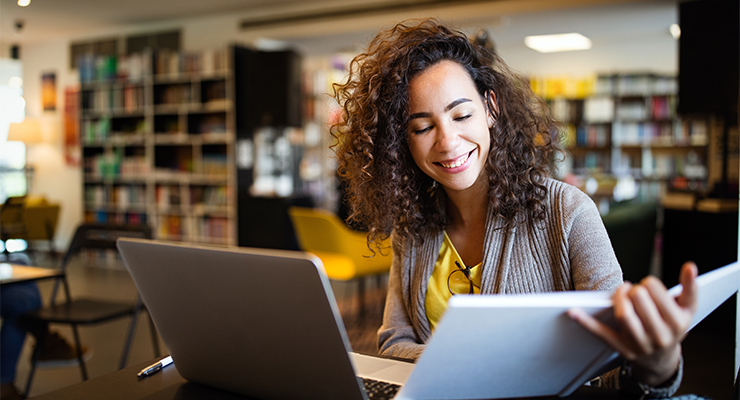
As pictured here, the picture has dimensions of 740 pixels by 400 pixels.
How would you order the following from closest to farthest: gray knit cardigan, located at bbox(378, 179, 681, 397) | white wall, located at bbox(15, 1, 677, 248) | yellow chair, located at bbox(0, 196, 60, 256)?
gray knit cardigan, located at bbox(378, 179, 681, 397)
white wall, located at bbox(15, 1, 677, 248)
yellow chair, located at bbox(0, 196, 60, 256)

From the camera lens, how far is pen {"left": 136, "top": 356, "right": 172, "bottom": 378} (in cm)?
101

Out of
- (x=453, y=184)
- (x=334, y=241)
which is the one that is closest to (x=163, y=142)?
(x=334, y=241)

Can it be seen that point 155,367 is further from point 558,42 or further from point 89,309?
point 558,42

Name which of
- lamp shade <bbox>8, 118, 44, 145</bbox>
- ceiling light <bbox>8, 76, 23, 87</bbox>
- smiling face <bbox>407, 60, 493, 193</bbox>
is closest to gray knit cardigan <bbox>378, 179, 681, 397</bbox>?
smiling face <bbox>407, 60, 493, 193</bbox>

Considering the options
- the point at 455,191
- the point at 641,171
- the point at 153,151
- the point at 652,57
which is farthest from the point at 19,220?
the point at 652,57

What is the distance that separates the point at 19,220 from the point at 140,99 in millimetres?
2050

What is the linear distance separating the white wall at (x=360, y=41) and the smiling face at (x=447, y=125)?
471cm

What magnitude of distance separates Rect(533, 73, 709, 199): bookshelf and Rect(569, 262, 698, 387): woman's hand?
711 cm

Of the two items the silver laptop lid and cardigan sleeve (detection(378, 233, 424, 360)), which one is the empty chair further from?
the silver laptop lid

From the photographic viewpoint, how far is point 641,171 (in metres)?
7.73

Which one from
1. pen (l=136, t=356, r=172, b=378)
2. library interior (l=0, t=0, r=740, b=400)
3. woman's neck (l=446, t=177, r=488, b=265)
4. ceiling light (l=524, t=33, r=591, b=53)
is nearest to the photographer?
pen (l=136, t=356, r=172, b=378)

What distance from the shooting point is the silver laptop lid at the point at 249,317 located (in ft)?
2.30

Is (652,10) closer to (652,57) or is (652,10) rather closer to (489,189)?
(652,57)

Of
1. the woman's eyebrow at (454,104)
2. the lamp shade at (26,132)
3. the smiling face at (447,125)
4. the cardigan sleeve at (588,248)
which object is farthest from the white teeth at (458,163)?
the lamp shade at (26,132)
